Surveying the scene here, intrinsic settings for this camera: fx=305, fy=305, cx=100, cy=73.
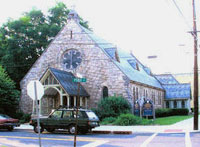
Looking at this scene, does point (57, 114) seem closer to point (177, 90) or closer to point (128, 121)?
point (128, 121)

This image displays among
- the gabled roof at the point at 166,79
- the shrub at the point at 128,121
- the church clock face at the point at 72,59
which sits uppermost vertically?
the church clock face at the point at 72,59

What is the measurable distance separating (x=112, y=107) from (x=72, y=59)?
8359 millimetres

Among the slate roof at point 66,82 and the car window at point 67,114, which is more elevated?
the slate roof at point 66,82

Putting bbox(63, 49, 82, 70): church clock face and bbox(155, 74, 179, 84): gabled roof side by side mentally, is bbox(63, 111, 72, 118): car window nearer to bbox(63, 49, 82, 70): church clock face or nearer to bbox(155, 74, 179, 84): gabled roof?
bbox(63, 49, 82, 70): church clock face

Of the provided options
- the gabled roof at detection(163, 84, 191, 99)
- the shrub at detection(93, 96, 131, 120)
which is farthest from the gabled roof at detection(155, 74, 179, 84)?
the shrub at detection(93, 96, 131, 120)

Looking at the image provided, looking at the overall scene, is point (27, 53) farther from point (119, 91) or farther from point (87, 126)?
point (87, 126)

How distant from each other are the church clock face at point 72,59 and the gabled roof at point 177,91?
21336mm

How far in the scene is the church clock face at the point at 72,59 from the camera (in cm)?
3547

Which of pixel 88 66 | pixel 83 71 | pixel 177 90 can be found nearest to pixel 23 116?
pixel 83 71

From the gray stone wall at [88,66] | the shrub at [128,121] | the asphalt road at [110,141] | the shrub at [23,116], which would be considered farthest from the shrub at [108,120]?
the asphalt road at [110,141]

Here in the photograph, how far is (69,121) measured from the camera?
66.4 ft

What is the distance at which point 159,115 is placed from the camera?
39.8 metres

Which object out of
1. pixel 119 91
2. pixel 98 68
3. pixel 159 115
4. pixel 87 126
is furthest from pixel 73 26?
pixel 87 126

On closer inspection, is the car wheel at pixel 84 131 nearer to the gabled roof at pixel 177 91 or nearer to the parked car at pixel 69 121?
the parked car at pixel 69 121
